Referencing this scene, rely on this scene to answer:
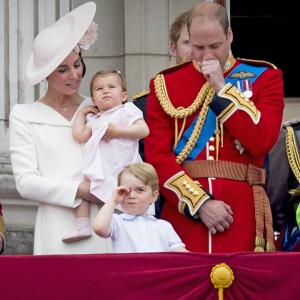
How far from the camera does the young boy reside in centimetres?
654

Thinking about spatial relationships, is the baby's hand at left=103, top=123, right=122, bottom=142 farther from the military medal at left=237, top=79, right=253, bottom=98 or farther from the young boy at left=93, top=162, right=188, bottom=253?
the military medal at left=237, top=79, right=253, bottom=98

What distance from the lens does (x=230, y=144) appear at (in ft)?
22.4

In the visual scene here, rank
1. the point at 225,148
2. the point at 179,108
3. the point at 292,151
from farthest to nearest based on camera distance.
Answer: the point at 292,151, the point at 179,108, the point at 225,148

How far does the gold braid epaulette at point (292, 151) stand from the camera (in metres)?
7.24

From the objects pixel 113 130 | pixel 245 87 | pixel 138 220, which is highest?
pixel 245 87

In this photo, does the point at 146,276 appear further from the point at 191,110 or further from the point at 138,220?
the point at 191,110

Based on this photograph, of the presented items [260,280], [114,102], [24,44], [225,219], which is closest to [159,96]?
[114,102]

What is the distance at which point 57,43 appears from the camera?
277 inches

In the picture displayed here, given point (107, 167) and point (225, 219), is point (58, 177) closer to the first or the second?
point (107, 167)

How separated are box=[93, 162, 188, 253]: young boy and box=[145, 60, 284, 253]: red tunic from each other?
19 cm

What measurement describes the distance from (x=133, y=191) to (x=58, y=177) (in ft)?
1.61

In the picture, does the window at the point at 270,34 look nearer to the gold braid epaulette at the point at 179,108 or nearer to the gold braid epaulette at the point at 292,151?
the gold braid epaulette at the point at 292,151

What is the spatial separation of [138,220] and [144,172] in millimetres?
192

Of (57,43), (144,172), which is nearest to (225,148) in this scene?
(144,172)
